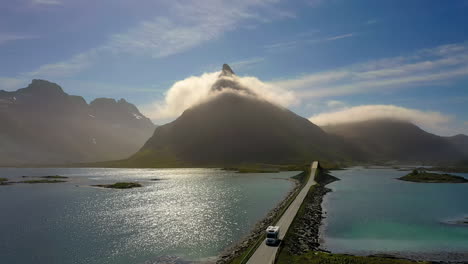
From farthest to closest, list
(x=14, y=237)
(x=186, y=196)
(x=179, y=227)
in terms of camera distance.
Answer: (x=186, y=196) < (x=179, y=227) < (x=14, y=237)

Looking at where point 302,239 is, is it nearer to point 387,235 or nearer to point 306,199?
point 387,235

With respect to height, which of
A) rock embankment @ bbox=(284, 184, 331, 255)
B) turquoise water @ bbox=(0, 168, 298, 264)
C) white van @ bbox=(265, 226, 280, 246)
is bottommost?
turquoise water @ bbox=(0, 168, 298, 264)

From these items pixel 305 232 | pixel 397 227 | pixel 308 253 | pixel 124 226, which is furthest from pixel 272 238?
pixel 124 226

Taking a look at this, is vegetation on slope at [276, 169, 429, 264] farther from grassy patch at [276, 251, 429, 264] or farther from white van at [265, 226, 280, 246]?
white van at [265, 226, 280, 246]

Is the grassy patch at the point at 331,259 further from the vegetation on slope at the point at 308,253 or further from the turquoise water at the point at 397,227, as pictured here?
the turquoise water at the point at 397,227

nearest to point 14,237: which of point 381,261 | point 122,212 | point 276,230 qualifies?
point 122,212

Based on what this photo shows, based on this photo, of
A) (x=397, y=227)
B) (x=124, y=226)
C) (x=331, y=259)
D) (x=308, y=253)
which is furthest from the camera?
(x=124, y=226)

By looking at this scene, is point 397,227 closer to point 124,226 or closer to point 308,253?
point 308,253

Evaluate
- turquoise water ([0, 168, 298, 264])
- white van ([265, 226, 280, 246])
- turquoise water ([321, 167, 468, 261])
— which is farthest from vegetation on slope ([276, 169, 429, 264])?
turquoise water ([0, 168, 298, 264])
